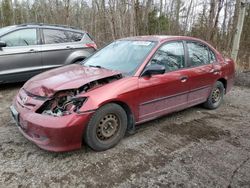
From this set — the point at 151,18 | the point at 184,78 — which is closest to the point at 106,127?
the point at 184,78

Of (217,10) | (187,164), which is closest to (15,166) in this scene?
(187,164)

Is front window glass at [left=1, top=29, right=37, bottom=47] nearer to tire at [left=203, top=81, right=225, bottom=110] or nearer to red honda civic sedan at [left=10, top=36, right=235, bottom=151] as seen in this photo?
red honda civic sedan at [left=10, top=36, right=235, bottom=151]

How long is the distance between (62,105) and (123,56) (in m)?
1.55

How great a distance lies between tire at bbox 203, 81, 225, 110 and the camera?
18.6 ft

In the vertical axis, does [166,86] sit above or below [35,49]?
below

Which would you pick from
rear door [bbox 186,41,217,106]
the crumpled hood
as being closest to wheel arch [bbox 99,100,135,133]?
the crumpled hood

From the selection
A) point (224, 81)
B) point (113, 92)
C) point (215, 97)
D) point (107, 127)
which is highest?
point (113, 92)

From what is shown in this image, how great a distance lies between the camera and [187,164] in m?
3.51

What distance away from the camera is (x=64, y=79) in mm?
3791

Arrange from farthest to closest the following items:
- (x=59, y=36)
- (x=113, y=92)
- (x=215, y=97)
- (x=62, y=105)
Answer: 1. (x=59, y=36)
2. (x=215, y=97)
3. (x=113, y=92)
4. (x=62, y=105)

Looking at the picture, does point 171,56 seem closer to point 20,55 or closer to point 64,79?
point 64,79

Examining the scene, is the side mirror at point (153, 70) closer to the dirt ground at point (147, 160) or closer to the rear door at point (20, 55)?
the dirt ground at point (147, 160)

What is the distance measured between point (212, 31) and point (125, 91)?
977 cm

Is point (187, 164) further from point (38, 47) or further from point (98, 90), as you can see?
point (38, 47)
